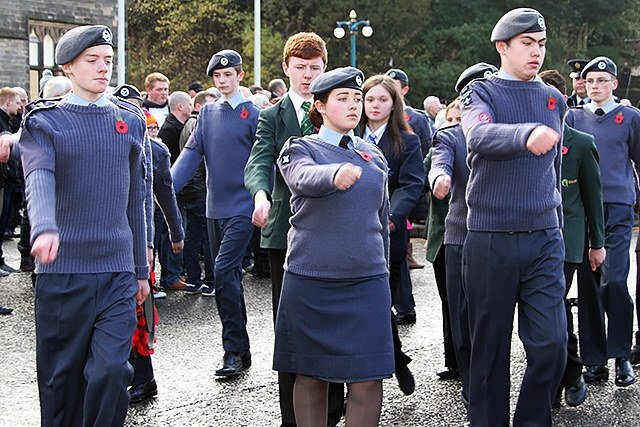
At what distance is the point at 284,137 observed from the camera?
5668mm

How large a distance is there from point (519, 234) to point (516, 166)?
0.36 m

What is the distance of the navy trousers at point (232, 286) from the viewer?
6988mm

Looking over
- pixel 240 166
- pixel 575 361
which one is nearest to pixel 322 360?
pixel 575 361

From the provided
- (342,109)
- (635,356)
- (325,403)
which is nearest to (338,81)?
(342,109)

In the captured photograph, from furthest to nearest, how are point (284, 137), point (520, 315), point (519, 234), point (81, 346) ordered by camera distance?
point (284, 137), point (520, 315), point (519, 234), point (81, 346)

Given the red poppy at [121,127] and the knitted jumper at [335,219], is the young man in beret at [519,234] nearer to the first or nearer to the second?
the knitted jumper at [335,219]

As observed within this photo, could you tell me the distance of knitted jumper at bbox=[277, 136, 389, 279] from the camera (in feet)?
15.0

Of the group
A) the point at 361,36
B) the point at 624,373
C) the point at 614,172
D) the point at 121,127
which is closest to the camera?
the point at 121,127

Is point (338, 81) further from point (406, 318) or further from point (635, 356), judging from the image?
point (406, 318)

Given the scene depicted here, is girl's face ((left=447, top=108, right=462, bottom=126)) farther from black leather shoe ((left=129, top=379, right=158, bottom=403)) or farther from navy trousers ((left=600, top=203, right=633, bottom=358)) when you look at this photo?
black leather shoe ((left=129, top=379, right=158, bottom=403))

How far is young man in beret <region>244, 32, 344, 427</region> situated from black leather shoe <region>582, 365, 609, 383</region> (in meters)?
1.98

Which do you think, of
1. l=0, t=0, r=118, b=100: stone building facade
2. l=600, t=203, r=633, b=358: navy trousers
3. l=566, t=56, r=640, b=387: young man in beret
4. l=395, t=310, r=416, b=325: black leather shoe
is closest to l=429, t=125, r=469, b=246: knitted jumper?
l=566, t=56, r=640, b=387: young man in beret

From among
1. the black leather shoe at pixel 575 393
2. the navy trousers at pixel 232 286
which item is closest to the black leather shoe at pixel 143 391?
the navy trousers at pixel 232 286

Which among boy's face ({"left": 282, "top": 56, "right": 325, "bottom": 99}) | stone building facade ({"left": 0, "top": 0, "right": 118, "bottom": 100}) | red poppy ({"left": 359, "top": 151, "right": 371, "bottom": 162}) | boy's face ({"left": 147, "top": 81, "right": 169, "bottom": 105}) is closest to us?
red poppy ({"left": 359, "top": 151, "right": 371, "bottom": 162})
